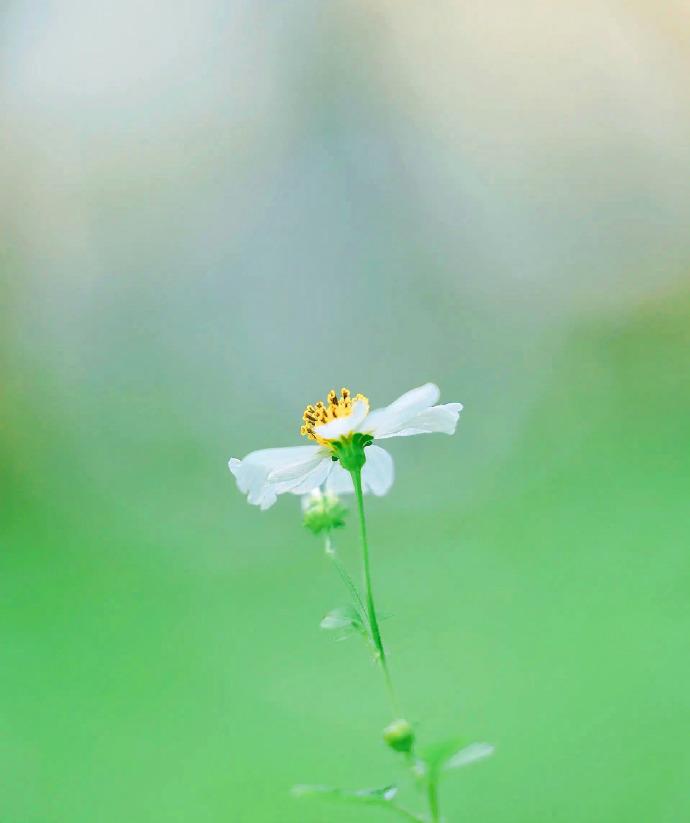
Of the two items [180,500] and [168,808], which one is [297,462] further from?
[180,500]

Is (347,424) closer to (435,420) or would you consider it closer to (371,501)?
(435,420)

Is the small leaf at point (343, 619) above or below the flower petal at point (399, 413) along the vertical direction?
below

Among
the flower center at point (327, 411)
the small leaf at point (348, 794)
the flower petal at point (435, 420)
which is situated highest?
the flower center at point (327, 411)

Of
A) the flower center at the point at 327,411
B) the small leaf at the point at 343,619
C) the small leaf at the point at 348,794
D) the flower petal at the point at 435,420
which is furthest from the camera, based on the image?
the flower center at the point at 327,411

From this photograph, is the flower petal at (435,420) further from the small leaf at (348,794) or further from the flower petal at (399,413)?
the small leaf at (348,794)

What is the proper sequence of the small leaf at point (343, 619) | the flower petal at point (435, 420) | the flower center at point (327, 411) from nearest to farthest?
the small leaf at point (343, 619) → the flower petal at point (435, 420) → the flower center at point (327, 411)

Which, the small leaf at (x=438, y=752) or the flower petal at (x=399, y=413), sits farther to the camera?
the flower petal at (x=399, y=413)

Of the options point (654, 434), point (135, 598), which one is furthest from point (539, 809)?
point (654, 434)

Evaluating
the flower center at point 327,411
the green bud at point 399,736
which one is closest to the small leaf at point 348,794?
the green bud at point 399,736

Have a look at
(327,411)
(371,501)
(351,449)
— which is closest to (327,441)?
(351,449)
